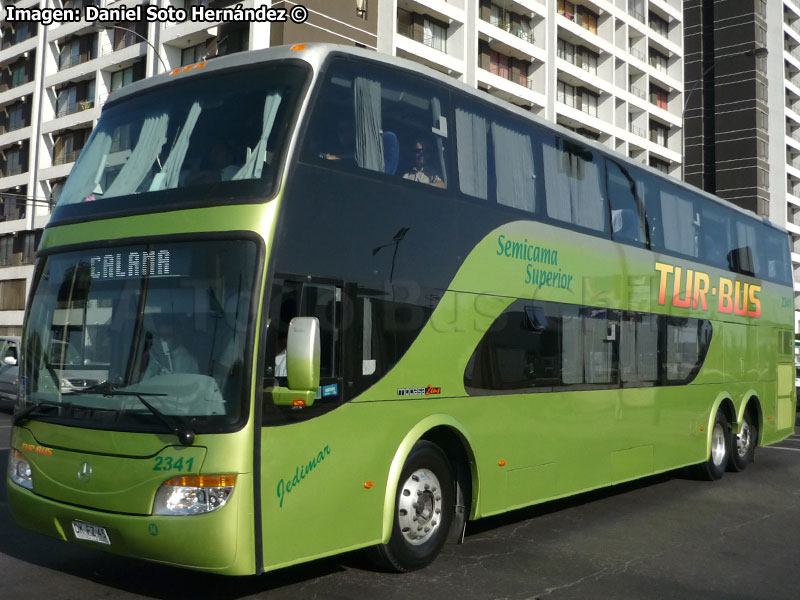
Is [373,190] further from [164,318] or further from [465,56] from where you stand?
[465,56]

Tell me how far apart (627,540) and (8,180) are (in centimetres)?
4591

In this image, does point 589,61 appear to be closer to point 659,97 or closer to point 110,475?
point 659,97

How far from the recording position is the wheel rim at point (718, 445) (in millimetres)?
12667

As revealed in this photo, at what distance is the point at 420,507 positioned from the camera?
7094 millimetres

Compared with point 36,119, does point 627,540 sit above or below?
below

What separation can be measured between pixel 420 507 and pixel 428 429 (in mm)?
628

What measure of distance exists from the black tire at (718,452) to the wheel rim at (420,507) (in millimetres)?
6598

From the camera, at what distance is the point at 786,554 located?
7.97m

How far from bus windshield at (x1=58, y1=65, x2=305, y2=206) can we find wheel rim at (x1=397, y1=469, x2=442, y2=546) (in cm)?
268

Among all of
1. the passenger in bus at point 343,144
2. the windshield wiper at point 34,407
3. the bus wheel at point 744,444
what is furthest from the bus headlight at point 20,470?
Result: the bus wheel at point 744,444

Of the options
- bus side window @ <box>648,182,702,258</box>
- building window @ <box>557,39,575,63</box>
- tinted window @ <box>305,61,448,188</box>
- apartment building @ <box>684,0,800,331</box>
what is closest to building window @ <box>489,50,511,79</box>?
building window @ <box>557,39,575,63</box>

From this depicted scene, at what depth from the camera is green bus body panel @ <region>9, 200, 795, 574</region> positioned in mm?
5625

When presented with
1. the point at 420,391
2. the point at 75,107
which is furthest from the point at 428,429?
the point at 75,107

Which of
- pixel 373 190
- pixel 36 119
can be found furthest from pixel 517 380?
pixel 36 119
